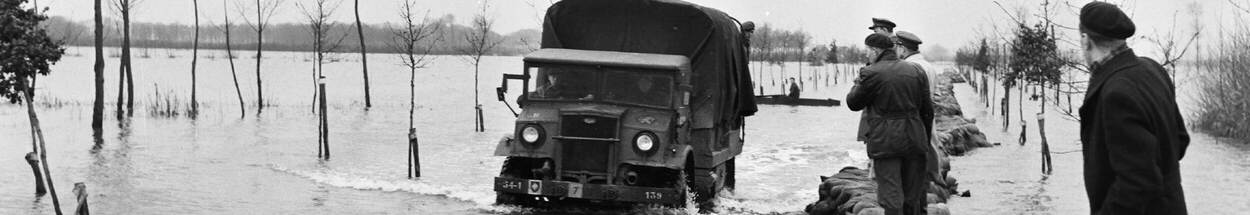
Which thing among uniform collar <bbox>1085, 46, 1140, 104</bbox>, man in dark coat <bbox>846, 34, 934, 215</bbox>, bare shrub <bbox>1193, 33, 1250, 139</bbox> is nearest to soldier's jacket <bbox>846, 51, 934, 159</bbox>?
man in dark coat <bbox>846, 34, 934, 215</bbox>

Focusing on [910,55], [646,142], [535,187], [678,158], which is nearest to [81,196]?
[535,187]

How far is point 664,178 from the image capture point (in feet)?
43.8

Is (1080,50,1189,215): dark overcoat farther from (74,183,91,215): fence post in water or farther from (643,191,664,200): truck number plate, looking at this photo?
(74,183,91,215): fence post in water

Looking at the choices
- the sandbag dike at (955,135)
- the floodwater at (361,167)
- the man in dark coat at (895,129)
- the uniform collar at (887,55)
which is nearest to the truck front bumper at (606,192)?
the floodwater at (361,167)

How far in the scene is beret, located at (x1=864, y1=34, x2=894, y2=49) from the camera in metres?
10.0

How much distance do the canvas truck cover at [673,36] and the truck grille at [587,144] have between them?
1413 mm

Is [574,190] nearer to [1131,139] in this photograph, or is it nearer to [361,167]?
[1131,139]

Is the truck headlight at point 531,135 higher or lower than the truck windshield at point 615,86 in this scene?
lower

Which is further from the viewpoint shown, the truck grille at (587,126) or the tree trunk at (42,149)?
the truck grille at (587,126)

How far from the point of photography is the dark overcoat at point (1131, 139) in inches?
192

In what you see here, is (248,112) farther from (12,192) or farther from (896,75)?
(896,75)

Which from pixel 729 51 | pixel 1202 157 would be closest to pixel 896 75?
pixel 729 51

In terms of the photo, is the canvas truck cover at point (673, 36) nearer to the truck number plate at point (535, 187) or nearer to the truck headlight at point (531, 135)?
the truck headlight at point (531, 135)

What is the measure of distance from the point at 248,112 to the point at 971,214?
35.8 m
